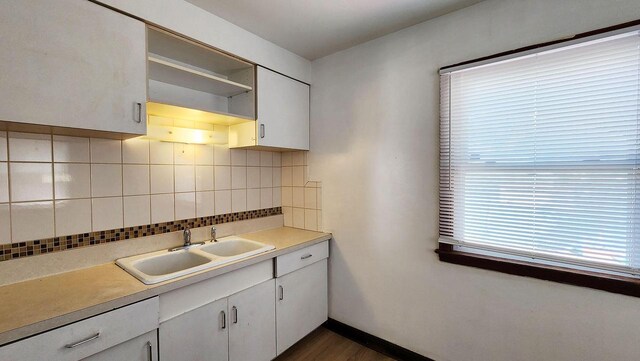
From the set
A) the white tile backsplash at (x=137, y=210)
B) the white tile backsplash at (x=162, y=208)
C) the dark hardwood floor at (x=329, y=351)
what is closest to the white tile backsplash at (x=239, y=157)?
the white tile backsplash at (x=162, y=208)

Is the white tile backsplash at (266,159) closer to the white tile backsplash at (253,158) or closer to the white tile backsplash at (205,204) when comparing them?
the white tile backsplash at (253,158)

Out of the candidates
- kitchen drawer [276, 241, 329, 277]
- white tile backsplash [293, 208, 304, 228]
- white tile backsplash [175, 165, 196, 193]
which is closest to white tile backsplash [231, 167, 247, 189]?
white tile backsplash [175, 165, 196, 193]

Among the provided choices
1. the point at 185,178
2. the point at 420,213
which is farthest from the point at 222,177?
the point at 420,213

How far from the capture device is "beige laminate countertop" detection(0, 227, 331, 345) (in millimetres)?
904

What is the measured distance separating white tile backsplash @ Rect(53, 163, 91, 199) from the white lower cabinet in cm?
83

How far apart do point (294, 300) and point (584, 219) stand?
5.61ft

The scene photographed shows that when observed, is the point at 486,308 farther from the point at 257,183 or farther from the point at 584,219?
the point at 257,183

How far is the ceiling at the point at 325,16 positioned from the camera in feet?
5.07

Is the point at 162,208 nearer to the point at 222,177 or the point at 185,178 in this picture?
the point at 185,178

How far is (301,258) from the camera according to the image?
1.95 m

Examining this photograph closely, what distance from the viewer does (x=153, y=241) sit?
1.68 meters

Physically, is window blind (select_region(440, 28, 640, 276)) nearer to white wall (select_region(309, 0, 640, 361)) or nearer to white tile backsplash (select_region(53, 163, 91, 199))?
white wall (select_region(309, 0, 640, 361))

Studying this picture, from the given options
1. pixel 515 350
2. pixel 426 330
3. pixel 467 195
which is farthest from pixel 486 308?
pixel 467 195

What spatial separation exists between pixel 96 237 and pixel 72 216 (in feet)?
0.52
